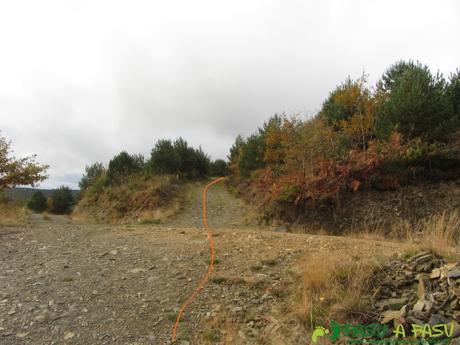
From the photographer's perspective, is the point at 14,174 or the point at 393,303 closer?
the point at 393,303

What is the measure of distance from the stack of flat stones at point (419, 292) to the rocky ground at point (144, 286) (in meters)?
0.81

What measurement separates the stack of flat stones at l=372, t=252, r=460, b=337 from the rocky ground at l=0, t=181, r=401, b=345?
81 centimetres

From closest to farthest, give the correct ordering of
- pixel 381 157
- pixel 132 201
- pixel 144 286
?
pixel 144 286
pixel 381 157
pixel 132 201

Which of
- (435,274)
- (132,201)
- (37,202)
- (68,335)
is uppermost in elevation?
(37,202)

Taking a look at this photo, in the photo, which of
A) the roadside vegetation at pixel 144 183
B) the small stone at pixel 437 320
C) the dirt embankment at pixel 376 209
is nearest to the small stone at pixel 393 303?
the small stone at pixel 437 320

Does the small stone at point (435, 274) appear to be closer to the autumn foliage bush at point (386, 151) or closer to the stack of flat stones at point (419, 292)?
the stack of flat stones at point (419, 292)

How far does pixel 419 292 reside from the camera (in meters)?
2.63

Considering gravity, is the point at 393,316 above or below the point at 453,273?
below

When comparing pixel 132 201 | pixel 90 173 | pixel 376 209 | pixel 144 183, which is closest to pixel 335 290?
pixel 376 209

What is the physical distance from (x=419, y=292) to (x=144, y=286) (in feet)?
10.2

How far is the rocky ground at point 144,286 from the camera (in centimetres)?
277

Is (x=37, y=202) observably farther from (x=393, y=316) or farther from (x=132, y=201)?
(x=393, y=316)

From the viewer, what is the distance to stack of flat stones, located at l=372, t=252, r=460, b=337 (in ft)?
7.51

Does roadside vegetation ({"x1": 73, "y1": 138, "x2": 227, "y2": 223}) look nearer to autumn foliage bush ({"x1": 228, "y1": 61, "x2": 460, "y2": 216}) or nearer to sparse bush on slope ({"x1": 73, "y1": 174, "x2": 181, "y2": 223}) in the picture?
sparse bush on slope ({"x1": 73, "y1": 174, "x2": 181, "y2": 223})
